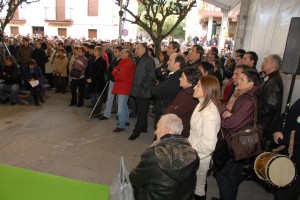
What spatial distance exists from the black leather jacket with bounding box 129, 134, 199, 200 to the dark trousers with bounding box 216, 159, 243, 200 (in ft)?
4.40

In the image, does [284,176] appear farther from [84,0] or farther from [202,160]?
[84,0]

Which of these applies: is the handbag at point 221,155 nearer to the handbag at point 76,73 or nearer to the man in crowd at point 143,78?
the man in crowd at point 143,78

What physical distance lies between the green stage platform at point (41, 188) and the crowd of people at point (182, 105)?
767 millimetres

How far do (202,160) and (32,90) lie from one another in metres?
6.27

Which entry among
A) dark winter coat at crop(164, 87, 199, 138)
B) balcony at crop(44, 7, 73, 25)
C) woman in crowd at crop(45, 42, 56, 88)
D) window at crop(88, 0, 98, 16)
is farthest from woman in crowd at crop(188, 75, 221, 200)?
balcony at crop(44, 7, 73, 25)

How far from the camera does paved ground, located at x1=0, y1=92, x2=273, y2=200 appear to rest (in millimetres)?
4340

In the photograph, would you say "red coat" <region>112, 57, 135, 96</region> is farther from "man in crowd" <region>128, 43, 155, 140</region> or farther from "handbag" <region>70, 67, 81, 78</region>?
"handbag" <region>70, 67, 81, 78</region>

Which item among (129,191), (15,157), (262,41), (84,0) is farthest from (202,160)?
(84,0)

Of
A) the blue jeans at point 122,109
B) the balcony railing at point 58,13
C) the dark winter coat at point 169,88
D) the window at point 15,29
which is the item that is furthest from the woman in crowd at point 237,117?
the window at point 15,29

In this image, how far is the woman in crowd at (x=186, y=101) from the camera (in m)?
3.55

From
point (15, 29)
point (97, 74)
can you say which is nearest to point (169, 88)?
point (97, 74)

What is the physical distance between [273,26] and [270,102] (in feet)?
10.4

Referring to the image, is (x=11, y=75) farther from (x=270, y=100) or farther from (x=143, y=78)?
(x=270, y=100)

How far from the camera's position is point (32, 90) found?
790cm
